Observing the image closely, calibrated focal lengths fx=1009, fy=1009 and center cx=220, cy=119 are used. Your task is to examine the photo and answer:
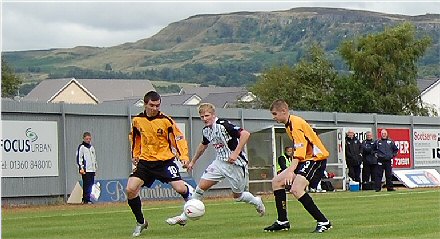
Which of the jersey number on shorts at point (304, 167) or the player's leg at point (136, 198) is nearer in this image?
the jersey number on shorts at point (304, 167)

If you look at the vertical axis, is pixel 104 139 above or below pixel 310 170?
below

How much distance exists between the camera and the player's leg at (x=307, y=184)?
13.6m

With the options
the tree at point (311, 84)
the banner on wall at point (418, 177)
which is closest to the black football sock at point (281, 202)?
the banner on wall at point (418, 177)

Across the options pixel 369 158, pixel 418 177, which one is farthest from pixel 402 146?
pixel 369 158

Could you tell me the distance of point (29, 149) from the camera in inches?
1120

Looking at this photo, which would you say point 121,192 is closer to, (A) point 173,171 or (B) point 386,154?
(B) point 386,154

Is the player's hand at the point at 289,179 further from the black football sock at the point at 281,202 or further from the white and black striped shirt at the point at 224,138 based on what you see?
the white and black striped shirt at the point at 224,138

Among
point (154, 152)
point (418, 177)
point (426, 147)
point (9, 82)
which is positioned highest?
point (9, 82)

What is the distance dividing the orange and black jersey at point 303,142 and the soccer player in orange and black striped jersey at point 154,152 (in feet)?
5.35

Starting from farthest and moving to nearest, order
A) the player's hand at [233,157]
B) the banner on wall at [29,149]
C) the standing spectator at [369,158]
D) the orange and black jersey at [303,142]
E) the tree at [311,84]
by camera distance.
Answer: the tree at [311,84], the standing spectator at [369,158], the banner on wall at [29,149], the player's hand at [233,157], the orange and black jersey at [303,142]

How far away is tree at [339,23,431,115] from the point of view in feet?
234

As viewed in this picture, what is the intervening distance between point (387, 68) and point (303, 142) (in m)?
59.1

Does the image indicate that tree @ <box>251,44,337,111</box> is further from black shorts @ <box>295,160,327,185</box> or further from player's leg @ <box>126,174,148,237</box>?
black shorts @ <box>295,160,327,185</box>

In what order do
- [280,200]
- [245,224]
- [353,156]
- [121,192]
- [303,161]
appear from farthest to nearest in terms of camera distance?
[353,156]
[121,192]
[245,224]
[280,200]
[303,161]
